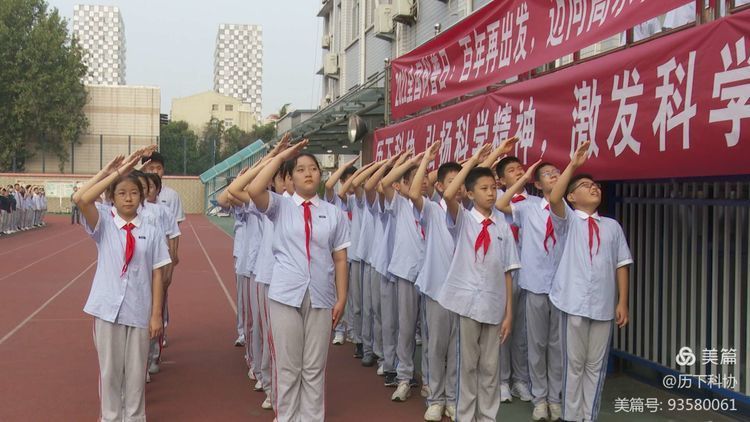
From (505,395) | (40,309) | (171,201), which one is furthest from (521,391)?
(40,309)

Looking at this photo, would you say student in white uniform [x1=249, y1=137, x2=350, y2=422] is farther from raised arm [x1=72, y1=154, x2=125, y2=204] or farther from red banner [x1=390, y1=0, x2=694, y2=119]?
red banner [x1=390, y1=0, x2=694, y2=119]

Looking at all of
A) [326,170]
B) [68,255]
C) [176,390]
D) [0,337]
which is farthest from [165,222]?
[326,170]

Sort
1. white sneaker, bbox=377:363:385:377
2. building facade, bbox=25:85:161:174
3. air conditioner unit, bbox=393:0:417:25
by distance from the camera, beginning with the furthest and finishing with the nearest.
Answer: building facade, bbox=25:85:161:174 < air conditioner unit, bbox=393:0:417:25 < white sneaker, bbox=377:363:385:377

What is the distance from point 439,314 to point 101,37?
454ft

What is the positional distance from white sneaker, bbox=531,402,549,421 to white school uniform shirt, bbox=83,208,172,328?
8.82 feet

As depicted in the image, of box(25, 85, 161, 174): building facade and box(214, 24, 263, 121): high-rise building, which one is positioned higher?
box(214, 24, 263, 121): high-rise building

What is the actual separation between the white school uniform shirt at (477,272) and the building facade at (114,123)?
47885 mm

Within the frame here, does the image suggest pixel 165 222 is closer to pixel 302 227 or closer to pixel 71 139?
pixel 302 227

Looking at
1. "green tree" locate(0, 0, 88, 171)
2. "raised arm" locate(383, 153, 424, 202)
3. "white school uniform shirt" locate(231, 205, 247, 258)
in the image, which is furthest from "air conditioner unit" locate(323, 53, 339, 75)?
"green tree" locate(0, 0, 88, 171)

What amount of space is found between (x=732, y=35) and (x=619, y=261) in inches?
61.2

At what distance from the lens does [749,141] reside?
373 centimetres

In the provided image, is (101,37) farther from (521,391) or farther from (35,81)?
(521,391)

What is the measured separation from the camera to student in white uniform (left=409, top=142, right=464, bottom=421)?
5238 millimetres

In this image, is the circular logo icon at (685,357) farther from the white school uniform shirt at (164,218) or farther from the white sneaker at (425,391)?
the white school uniform shirt at (164,218)
